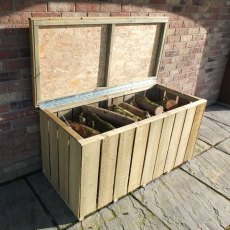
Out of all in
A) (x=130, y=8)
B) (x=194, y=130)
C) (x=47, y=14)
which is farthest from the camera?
(x=194, y=130)

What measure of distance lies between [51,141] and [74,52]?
2.81 feet

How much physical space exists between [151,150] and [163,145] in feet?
0.60

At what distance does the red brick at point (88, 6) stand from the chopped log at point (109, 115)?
37.1 inches

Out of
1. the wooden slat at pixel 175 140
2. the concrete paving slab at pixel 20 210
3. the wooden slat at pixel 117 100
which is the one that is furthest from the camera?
the wooden slat at pixel 117 100

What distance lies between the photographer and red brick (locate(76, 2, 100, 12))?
2580 mm

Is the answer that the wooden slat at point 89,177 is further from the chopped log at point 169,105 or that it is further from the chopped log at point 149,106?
the chopped log at point 169,105

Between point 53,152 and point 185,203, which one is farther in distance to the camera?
point 185,203

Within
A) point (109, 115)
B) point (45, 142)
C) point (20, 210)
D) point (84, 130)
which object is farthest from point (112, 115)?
point (20, 210)

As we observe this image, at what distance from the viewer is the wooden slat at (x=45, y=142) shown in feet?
8.68

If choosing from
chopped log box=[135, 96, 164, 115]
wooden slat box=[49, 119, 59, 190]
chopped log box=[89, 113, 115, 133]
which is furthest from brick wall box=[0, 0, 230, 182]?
chopped log box=[135, 96, 164, 115]

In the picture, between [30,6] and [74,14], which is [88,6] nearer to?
[74,14]

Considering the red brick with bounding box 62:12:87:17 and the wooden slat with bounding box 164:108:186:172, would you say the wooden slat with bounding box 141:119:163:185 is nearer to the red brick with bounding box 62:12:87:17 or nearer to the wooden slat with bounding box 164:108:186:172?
the wooden slat with bounding box 164:108:186:172

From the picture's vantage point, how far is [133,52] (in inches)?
126

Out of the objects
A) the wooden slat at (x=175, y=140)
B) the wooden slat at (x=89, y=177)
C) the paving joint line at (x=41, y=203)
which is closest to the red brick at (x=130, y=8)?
the wooden slat at (x=175, y=140)
